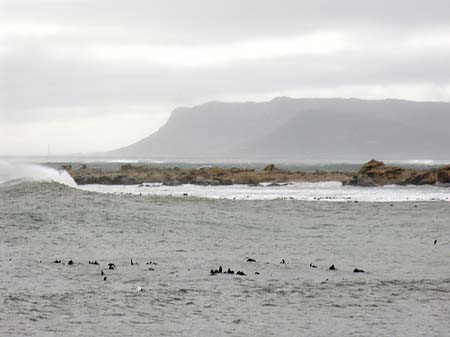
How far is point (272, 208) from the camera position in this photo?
115ft

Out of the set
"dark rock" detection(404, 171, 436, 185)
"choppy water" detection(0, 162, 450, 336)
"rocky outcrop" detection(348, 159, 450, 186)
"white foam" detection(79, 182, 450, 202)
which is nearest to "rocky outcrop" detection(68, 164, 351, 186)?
"white foam" detection(79, 182, 450, 202)

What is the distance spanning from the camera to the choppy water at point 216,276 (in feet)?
37.8

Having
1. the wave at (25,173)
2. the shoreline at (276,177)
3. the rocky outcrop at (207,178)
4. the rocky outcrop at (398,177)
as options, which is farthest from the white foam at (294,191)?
the rocky outcrop at (207,178)

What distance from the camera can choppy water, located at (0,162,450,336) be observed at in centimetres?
1151

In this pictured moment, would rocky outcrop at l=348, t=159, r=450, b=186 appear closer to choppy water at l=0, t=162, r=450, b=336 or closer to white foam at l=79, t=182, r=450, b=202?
white foam at l=79, t=182, r=450, b=202

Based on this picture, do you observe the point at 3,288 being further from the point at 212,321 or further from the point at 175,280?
the point at 212,321

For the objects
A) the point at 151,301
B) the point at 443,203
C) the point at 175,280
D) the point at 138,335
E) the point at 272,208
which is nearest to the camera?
the point at 138,335

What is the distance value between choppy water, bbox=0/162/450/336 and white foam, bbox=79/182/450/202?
1559 cm

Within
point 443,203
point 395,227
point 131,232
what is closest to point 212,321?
point 131,232

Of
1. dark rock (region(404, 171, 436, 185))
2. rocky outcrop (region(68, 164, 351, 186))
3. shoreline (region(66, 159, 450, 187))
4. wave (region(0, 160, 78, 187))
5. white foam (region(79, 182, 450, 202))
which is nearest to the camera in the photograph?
white foam (region(79, 182, 450, 202))

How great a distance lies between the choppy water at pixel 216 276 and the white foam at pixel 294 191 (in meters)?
15.6

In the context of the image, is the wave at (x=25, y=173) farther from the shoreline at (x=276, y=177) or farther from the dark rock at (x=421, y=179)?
the dark rock at (x=421, y=179)

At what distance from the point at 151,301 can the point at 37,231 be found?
11642 mm

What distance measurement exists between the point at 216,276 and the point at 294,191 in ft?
130
